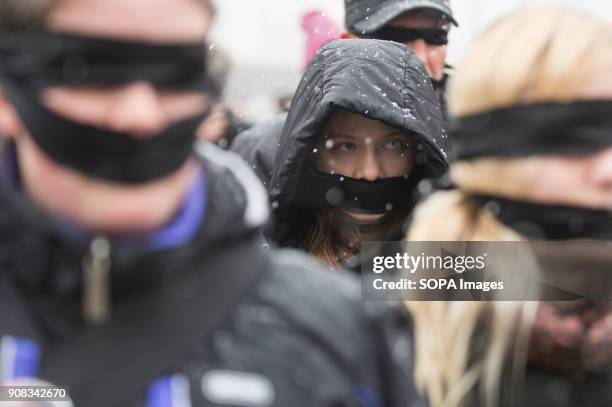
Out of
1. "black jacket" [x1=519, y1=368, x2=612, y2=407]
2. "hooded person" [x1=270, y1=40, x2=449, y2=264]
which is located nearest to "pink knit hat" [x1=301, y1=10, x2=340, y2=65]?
"hooded person" [x1=270, y1=40, x2=449, y2=264]

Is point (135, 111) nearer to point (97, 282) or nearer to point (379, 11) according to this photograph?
point (97, 282)

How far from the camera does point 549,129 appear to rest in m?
2.33

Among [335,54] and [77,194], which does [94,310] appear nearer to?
[77,194]

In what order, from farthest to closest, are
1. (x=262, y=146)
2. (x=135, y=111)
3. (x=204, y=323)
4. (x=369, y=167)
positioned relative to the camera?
1. (x=262, y=146)
2. (x=369, y=167)
3. (x=204, y=323)
4. (x=135, y=111)

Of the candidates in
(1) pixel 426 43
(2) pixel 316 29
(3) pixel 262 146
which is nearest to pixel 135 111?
(3) pixel 262 146

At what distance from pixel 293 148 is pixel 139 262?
234 cm

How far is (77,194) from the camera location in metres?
1.70

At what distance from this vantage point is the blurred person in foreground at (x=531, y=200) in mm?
2324

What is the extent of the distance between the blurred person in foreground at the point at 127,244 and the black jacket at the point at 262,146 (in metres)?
3.10

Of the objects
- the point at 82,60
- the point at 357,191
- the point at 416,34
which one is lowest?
the point at 357,191

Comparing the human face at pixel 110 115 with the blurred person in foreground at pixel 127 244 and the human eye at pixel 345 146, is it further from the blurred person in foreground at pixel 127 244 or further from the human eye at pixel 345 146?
the human eye at pixel 345 146

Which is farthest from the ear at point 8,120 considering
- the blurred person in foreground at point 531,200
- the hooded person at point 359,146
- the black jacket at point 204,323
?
the hooded person at point 359,146

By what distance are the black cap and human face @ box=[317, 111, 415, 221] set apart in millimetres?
1530

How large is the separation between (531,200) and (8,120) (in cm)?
134
